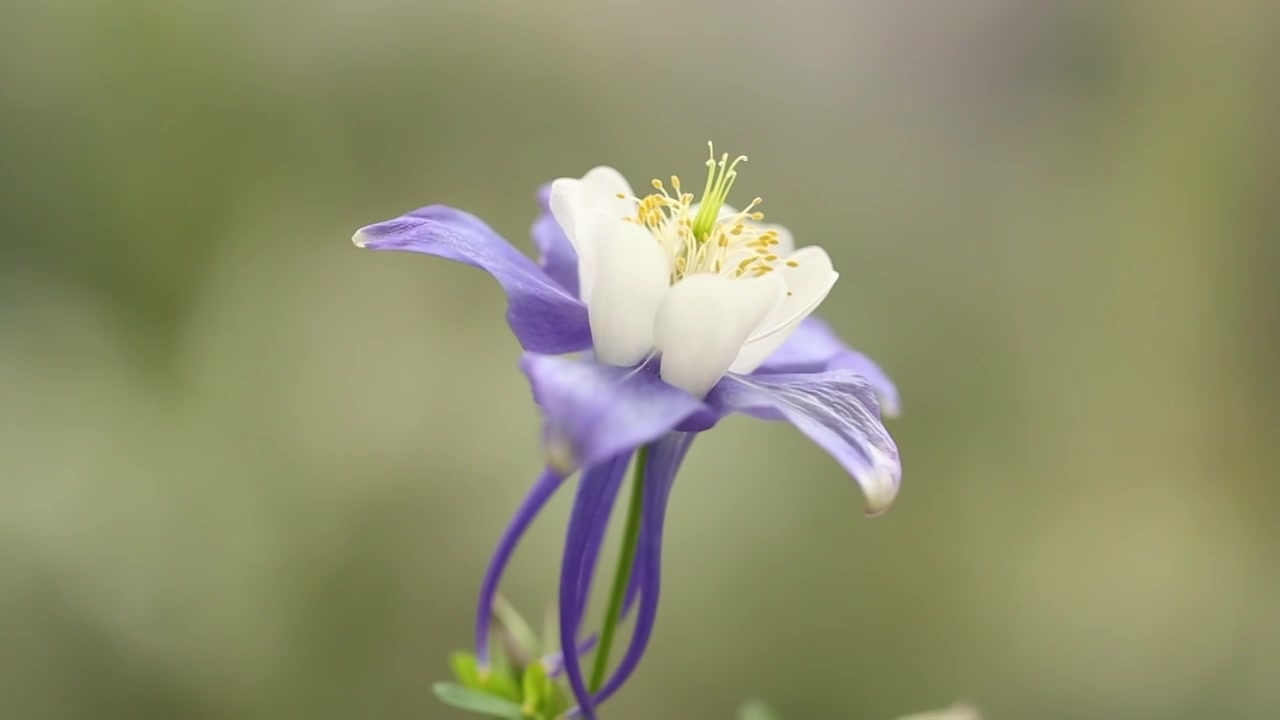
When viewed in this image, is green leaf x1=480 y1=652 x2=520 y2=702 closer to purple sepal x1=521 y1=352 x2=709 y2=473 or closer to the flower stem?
the flower stem

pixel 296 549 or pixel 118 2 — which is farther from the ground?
pixel 118 2

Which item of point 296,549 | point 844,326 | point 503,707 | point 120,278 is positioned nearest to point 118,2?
point 120,278

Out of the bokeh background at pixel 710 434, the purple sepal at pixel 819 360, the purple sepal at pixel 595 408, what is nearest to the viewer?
the purple sepal at pixel 595 408

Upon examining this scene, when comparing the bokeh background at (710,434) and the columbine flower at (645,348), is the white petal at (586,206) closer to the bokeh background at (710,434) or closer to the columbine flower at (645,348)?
the columbine flower at (645,348)

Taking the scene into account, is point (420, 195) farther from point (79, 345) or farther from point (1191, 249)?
point (1191, 249)

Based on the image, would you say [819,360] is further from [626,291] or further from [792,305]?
[626,291]

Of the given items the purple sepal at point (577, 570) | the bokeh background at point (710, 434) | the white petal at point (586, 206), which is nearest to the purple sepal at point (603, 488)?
the purple sepal at point (577, 570)
